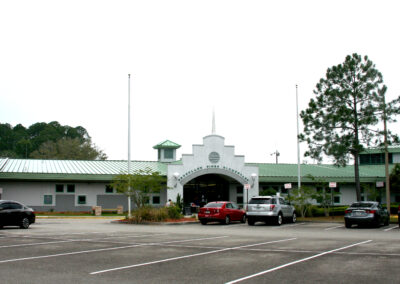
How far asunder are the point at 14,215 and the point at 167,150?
30037mm

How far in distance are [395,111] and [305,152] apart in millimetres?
7132

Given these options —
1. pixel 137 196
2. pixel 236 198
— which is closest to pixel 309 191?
pixel 137 196

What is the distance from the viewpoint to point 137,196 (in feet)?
109

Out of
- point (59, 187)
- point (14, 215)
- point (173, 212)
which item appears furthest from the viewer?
point (59, 187)

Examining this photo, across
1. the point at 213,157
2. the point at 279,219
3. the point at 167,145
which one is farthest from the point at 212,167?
the point at 279,219

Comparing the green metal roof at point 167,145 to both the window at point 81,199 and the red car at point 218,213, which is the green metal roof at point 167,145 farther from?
the red car at point 218,213

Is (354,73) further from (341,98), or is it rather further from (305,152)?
(305,152)

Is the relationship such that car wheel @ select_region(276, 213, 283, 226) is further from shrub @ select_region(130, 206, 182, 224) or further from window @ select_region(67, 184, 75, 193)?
window @ select_region(67, 184, 75, 193)

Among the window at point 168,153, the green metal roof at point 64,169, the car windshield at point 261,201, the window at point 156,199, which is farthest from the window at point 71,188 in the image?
the car windshield at point 261,201

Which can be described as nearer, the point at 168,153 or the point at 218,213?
the point at 218,213

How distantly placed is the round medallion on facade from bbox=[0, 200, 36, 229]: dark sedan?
70.4 ft

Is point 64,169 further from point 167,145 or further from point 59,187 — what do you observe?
point 167,145

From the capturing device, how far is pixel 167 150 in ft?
176

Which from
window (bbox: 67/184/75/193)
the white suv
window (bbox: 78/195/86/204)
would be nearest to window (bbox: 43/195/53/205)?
window (bbox: 67/184/75/193)
